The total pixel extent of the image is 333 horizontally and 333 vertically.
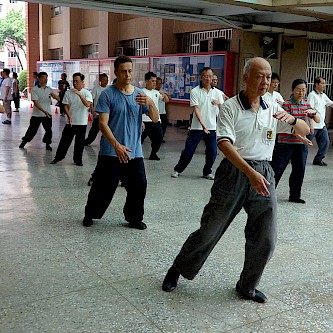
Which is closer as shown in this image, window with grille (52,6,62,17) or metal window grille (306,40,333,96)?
metal window grille (306,40,333,96)

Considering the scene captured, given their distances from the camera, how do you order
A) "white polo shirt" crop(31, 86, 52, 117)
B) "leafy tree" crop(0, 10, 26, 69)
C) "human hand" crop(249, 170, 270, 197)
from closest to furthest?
"human hand" crop(249, 170, 270, 197) → "white polo shirt" crop(31, 86, 52, 117) → "leafy tree" crop(0, 10, 26, 69)

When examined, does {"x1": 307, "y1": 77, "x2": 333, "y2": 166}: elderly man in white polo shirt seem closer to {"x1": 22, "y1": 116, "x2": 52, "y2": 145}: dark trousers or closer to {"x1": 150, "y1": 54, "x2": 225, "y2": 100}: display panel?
{"x1": 150, "y1": 54, "x2": 225, "y2": 100}: display panel

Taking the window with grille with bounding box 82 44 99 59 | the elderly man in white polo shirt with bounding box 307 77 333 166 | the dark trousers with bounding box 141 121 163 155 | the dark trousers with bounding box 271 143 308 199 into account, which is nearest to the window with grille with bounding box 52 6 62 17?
the window with grille with bounding box 82 44 99 59

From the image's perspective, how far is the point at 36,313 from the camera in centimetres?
313

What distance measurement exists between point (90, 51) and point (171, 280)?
20.6m

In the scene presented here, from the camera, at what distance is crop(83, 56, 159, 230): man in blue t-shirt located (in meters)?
4.66

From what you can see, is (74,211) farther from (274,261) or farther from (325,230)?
(325,230)

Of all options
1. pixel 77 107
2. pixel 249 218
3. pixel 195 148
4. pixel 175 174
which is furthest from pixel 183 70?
pixel 249 218

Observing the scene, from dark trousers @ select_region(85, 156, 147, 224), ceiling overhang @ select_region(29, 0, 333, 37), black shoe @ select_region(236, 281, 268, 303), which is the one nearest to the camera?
black shoe @ select_region(236, 281, 268, 303)

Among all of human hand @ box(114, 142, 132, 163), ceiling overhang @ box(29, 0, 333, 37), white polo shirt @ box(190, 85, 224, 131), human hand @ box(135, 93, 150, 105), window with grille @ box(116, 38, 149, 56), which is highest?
ceiling overhang @ box(29, 0, 333, 37)

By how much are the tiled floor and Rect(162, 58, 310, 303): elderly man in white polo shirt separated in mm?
379

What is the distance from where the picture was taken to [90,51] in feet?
74.6

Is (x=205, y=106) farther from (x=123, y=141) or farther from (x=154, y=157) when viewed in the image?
(x=123, y=141)

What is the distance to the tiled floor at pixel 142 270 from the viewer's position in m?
3.10
